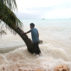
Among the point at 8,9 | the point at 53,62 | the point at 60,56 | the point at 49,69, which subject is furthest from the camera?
the point at 60,56

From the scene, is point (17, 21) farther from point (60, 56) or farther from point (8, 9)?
point (60, 56)

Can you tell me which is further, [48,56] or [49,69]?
[48,56]

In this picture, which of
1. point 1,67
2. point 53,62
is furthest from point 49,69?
point 1,67

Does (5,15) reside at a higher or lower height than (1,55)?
higher

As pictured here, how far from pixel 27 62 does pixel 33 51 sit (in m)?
1.51

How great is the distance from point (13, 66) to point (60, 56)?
3298 millimetres

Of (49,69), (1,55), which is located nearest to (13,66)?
(49,69)

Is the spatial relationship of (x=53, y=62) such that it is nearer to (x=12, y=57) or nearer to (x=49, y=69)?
(x=49, y=69)

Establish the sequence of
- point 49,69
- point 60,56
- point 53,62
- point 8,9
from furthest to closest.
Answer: point 60,56 → point 8,9 → point 53,62 → point 49,69

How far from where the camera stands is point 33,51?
1161 centimetres

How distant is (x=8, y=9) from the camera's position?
11.0 metres

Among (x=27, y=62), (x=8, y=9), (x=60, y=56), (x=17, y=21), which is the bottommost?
(x=60, y=56)

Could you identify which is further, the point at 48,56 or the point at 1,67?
the point at 48,56

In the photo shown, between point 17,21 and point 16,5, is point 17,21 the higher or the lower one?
the lower one
